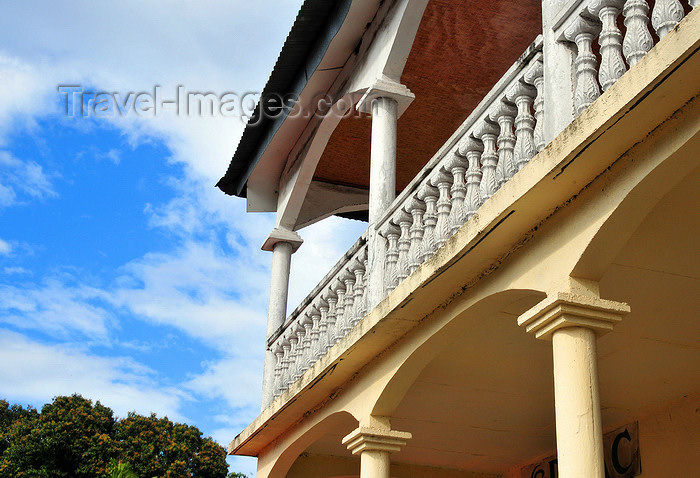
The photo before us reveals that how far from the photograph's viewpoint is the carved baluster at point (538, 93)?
5031 millimetres

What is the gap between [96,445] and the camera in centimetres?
2425

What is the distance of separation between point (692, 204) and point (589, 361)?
1.09 meters

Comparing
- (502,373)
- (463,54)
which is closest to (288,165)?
(463,54)

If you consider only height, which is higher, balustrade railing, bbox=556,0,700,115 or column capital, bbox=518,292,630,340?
balustrade railing, bbox=556,0,700,115

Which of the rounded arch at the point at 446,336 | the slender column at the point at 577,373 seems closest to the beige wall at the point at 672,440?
the rounded arch at the point at 446,336

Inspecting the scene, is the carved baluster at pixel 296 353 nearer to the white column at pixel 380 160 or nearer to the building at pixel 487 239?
the building at pixel 487 239

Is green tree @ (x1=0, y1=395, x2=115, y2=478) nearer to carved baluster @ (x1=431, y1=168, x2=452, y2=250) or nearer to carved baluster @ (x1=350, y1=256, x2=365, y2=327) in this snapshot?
carved baluster @ (x1=350, y1=256, x2=365, y2=327)

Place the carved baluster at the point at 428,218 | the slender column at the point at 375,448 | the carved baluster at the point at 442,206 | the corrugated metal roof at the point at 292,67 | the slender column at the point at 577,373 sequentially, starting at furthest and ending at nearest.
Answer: the corrugated metal roof at the point at 292,67 < the slender column at the point at 375,448 < the carved baluster at the point at 428,218 < the carved baluster at the point at 442,206 < the slender column at the point at 577,373

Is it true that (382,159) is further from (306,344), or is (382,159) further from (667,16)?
(667,16)

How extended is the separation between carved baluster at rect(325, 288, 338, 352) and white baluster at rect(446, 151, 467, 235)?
248 cm

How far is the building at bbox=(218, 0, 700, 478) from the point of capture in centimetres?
429

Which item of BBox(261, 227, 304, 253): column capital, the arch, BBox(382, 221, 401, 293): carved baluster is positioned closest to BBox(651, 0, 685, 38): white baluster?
BBox(382, 221, 401, 293): carved baluster

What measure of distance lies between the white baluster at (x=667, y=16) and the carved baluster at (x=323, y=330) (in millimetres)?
5011

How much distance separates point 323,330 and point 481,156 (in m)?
3.22
